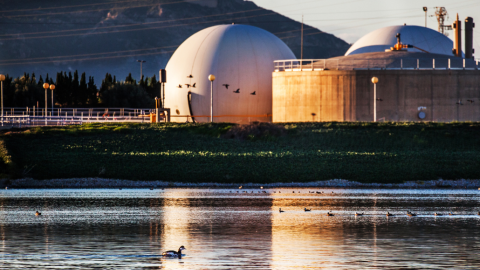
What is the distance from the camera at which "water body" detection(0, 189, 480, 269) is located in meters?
14.8

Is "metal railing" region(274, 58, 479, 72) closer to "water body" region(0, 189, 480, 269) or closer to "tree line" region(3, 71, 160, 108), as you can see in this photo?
"water body" region(0, 189, 480, 269)

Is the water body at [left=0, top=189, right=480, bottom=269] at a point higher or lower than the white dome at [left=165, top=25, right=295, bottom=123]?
lower

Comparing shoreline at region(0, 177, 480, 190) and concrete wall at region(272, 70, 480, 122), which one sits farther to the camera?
concrete wall at region(272, 70, 480, 122)

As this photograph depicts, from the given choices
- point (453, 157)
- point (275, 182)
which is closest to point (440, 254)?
point (275, 182)

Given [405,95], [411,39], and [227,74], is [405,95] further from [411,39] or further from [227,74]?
[411,39]

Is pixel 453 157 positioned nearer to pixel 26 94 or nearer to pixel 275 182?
pixel 275 182

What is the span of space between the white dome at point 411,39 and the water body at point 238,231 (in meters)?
49.6

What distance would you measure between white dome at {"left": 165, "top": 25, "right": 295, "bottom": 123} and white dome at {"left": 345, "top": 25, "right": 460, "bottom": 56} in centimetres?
1693

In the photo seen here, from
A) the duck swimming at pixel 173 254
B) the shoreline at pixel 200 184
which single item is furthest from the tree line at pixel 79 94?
the duck swimming at pixel 173 254

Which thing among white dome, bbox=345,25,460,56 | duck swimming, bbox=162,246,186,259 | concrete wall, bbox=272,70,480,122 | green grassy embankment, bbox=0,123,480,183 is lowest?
duck swimming, bbox=162,246,186,259

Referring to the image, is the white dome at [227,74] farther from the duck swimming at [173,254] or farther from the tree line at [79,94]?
the duck swimming at [173,254]

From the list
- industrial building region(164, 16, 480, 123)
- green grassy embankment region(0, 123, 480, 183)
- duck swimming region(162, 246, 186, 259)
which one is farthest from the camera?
industrial building region(164, 16, 480, 123)

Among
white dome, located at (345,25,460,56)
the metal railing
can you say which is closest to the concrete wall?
the metal railing

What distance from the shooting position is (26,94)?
320 feet
